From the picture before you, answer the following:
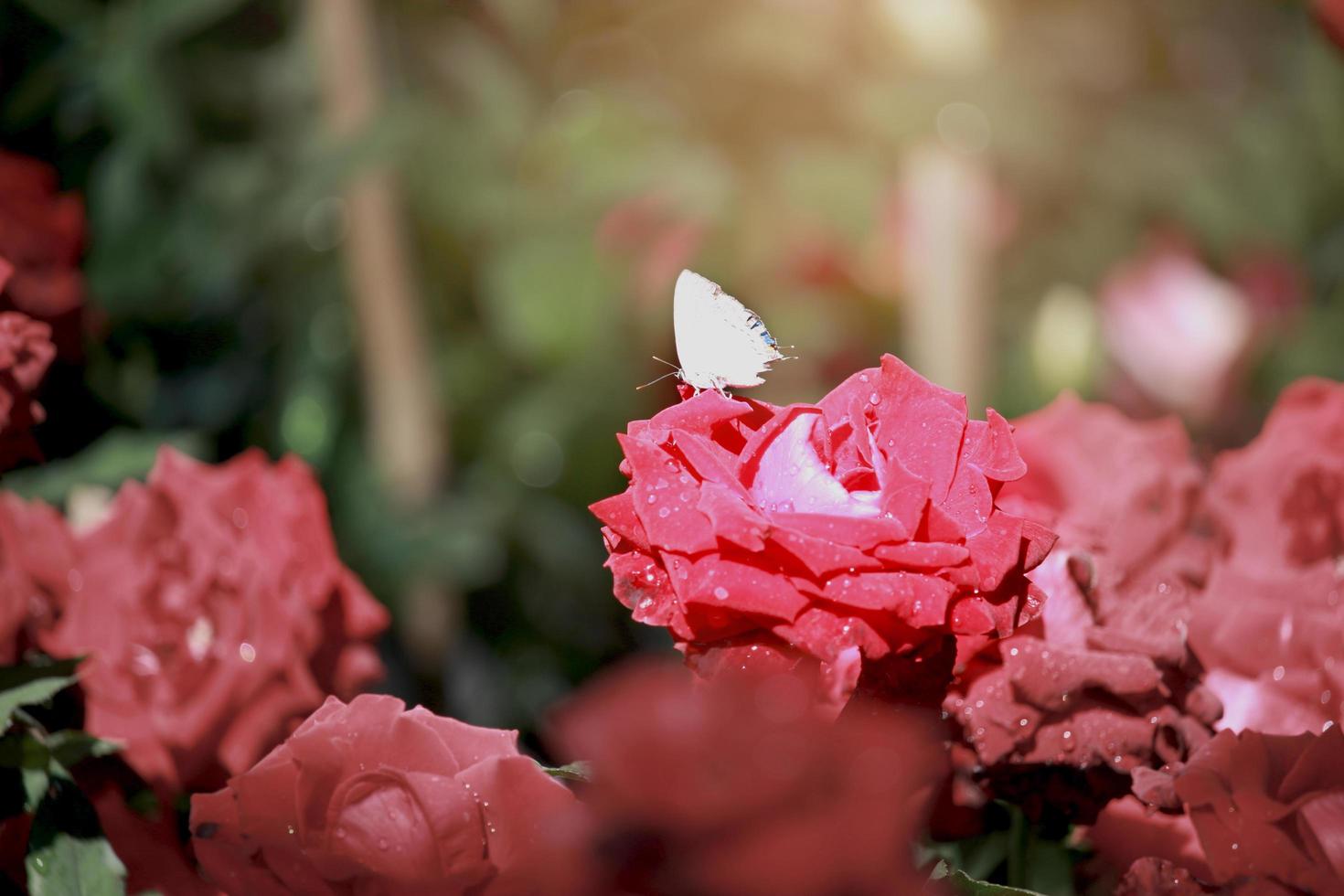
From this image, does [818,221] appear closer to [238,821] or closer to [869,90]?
[869,90]

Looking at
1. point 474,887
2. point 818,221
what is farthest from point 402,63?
point 474,887

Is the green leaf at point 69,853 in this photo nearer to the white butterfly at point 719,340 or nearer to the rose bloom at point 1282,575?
the white butterfly at point 719,340

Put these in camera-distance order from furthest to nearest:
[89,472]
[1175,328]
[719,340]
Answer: [1175,328] < [89,472] < [719,340]

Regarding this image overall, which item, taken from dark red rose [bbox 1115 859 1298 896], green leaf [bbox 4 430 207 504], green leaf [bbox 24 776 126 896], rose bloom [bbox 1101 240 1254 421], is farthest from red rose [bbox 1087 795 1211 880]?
rose bloom [bbox 1101 240 1254 421]

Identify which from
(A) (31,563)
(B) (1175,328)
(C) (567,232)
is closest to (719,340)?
(A) (31,563)

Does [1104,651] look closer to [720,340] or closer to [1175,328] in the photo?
[720,340]

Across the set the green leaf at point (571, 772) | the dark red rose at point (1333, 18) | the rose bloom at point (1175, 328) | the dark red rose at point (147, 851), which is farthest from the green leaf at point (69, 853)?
the rose bloom at point (1175, 328)
